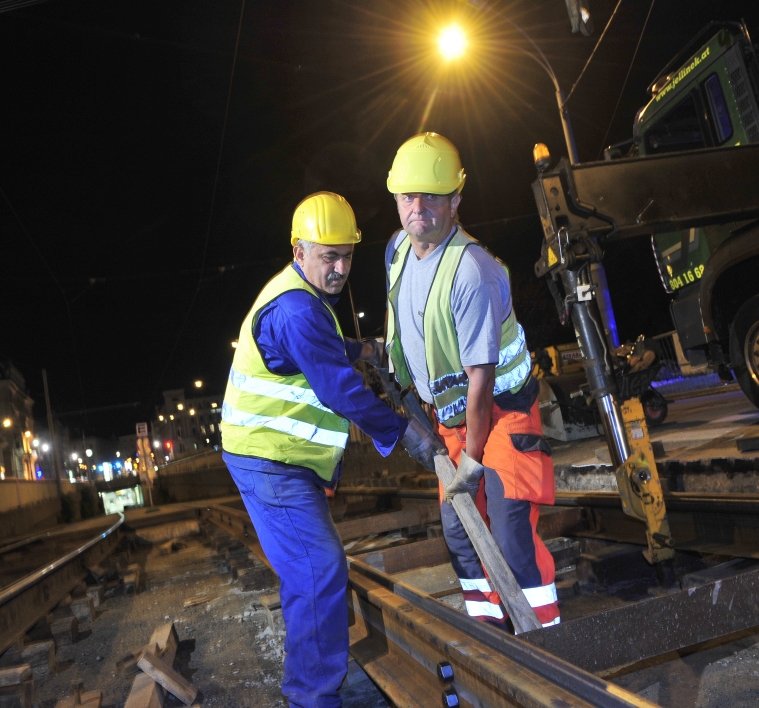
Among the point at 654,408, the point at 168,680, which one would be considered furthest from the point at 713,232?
the point at 168,680

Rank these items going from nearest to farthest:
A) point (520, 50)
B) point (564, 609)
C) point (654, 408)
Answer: point (564, 609), point (654, 408), point (520, 50)

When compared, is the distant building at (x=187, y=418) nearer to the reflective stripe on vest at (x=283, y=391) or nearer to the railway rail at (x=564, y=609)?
the railway rail at (x=564, y=609)

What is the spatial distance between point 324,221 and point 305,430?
3.09ft

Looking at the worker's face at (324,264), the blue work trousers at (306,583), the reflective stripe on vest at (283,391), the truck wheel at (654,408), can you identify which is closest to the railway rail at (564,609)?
the blue work trousers at (306,583)

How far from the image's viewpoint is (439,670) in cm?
238

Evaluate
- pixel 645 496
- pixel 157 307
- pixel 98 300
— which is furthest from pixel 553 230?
pixel 157 307

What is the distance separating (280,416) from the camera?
3023mm

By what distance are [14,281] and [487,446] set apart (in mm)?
19385

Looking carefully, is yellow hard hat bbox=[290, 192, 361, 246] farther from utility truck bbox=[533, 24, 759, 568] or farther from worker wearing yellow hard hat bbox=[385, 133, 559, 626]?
utility truck bbox=[533, 24, 759, 568]

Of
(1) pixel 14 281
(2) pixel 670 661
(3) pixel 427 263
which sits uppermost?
(1) pixel 14 281

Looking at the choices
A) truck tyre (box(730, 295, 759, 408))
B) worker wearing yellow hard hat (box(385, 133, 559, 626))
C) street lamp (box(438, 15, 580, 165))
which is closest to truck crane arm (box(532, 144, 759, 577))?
worker wearing yellow hard hat (box(385, 133, 559, 626))

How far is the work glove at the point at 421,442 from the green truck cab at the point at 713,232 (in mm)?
3936

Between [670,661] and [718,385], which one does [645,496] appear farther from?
[718,385]

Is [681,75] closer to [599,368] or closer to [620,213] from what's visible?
[620,213]
